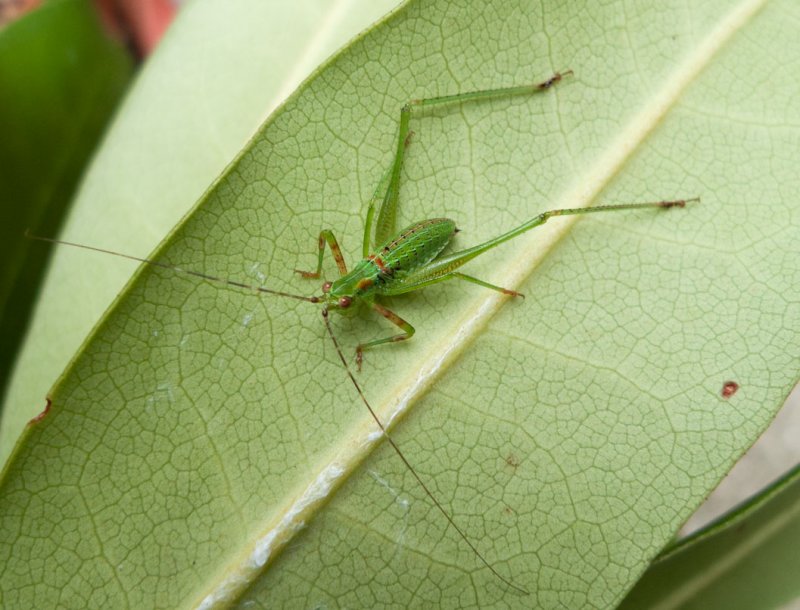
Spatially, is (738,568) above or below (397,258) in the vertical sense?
below

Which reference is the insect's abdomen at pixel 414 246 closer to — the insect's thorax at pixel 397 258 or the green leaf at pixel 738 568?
the insect's thorax at pixel 397 258

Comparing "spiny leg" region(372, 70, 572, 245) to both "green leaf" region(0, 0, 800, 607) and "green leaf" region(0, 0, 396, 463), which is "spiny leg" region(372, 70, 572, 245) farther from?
"green leaf" region(0, 0, 396, 463)

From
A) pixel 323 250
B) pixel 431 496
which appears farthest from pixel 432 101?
pixel 431 496

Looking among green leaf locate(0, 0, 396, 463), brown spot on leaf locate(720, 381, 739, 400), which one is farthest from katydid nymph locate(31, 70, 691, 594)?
brown spot on leaf locate(720, 381, 739, 400)

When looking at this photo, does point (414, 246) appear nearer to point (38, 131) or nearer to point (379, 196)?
point (379, 196)

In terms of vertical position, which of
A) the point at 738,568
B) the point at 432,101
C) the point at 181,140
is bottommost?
the point at 738,568

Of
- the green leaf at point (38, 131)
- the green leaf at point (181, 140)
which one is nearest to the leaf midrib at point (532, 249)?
the green leaf at point (181, 140)

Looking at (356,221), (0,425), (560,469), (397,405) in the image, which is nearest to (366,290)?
(356,221)

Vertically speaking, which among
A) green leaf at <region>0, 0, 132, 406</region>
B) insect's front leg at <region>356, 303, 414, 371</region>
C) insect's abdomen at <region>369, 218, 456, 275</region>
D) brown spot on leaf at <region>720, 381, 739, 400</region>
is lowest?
green leaf at <region>0, 0, 132, 406</region>
